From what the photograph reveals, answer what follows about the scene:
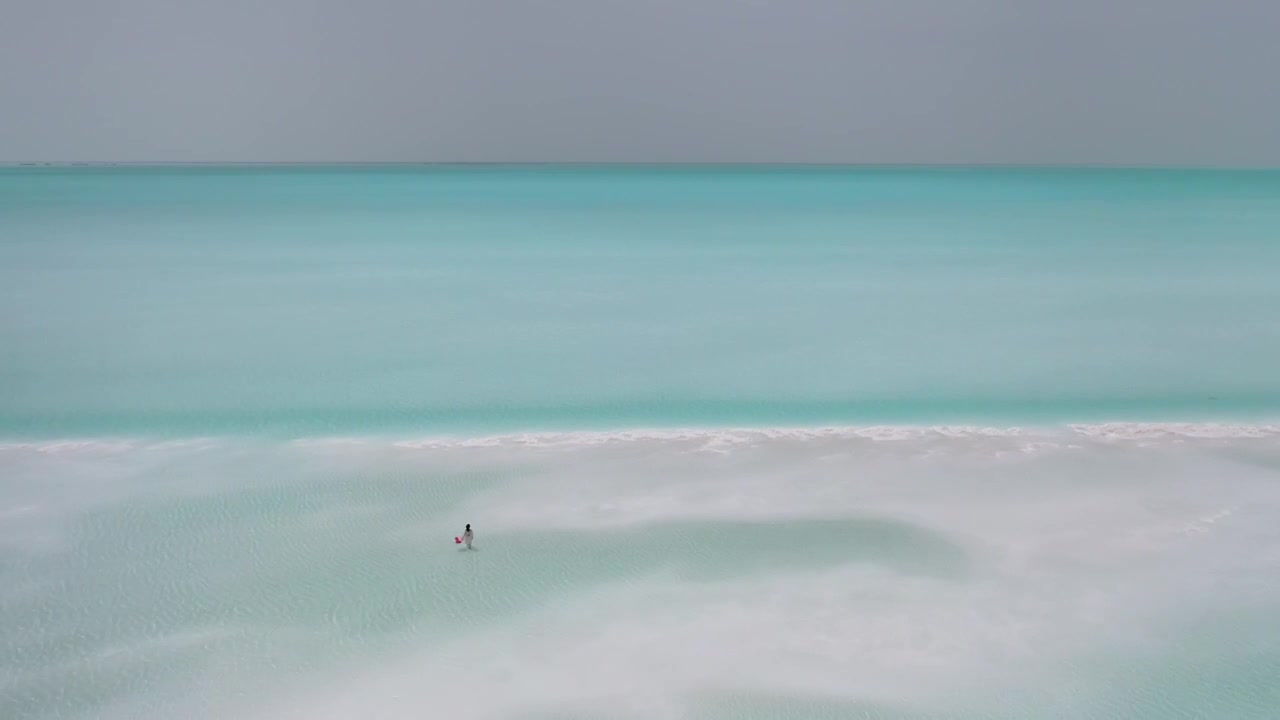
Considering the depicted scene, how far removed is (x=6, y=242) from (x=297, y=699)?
61.3 feet

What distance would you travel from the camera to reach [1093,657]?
387 centimetres

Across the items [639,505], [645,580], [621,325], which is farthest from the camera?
[621,325]

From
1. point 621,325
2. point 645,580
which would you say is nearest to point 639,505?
point 645,580

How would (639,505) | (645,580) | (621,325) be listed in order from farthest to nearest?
(621,325) < (639,505) < (645,580)

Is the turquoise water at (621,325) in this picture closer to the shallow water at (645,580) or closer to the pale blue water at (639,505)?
the pale blue water at (639,505)

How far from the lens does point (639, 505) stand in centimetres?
532

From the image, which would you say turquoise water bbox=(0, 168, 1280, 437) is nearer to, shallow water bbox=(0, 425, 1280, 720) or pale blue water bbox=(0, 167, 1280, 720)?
pale blue water bbox=(0, 167, 1280, 720)

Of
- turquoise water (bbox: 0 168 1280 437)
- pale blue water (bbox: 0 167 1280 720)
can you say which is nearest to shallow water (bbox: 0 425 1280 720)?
pale blue water (bbox: 0 167 1280 720)

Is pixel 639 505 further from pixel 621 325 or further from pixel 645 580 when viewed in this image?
pixel 621 325

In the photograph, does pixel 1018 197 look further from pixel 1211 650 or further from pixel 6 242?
pixel 1211 650

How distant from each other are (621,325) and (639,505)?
562cm

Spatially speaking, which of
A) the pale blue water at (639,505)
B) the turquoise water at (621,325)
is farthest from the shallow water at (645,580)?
the turquoise water at (621,325)

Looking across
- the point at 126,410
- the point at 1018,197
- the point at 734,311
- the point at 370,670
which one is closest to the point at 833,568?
the point at 370,670

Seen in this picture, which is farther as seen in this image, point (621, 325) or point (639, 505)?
point (621, 325)
